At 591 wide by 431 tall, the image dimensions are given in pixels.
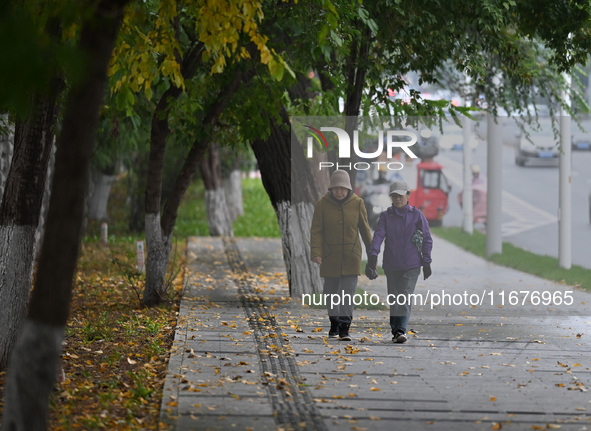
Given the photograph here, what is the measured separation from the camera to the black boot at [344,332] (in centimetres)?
1030

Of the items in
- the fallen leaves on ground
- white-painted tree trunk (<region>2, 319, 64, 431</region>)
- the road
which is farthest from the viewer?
the road

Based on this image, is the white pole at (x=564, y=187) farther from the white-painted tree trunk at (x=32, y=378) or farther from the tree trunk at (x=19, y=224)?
the white-painted tree trunk at (x=32, y=378)

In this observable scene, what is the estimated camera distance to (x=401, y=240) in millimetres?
10523

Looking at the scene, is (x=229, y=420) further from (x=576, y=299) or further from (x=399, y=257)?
(x=576, y=299)

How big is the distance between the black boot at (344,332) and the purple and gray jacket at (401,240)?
0.84m

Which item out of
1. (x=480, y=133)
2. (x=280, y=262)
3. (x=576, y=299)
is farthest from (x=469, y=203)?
(x=576, y=299)

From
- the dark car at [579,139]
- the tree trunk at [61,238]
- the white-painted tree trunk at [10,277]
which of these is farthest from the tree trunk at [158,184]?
the dark car at [579,139]

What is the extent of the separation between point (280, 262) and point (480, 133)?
6.16m

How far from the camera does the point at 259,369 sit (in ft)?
27.8

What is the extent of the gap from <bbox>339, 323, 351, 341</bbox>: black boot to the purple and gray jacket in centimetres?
84

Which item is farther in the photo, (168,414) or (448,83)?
(448,83)

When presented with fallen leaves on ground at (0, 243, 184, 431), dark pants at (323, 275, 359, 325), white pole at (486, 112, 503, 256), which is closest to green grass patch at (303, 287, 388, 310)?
fallen leaves on ground at (0, 243, 184, 431)

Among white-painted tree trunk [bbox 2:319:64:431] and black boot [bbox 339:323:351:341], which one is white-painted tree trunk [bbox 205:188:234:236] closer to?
black boot [bbox 339:323:351:341]

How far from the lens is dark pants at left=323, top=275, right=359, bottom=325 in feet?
33.9
